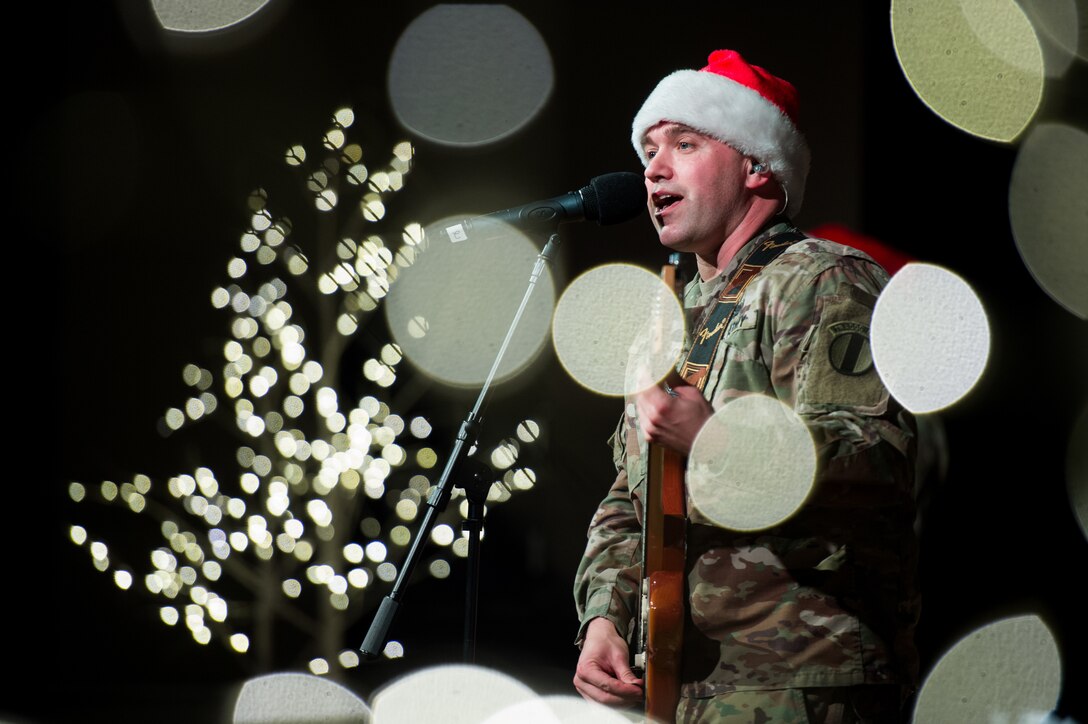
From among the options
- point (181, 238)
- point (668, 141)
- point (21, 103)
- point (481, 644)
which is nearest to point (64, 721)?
point (481, 644)

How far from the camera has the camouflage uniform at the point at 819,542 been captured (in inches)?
53.1

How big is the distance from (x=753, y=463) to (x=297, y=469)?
2884mm

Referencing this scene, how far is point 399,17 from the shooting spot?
4047 millimetres

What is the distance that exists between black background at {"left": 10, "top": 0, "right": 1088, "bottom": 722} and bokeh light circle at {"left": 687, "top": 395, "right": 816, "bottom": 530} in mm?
2020

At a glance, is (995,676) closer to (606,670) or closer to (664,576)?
(606,670)

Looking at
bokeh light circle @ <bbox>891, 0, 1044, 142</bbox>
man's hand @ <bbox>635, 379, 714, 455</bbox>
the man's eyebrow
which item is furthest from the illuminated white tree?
man's hand @ <bbox>635, 379, 714, 455</bbox>

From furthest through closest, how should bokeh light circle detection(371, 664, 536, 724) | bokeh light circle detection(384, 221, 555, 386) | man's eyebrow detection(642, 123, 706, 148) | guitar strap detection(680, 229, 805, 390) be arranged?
1. bokeh light circle detection(384, 221, 555, 386)
2. bokeh light circle detection(371, 664, 536, 724)
3. man's eyebrow detection(642, 123, 706, 148)
4. guitar strap detection(680, 229, 805, 390)

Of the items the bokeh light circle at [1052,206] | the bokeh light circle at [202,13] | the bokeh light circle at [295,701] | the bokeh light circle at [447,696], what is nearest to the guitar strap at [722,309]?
the bokeh light circle at [1052,206]

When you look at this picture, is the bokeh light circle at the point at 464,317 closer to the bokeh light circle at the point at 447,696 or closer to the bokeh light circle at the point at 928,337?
the bokeh light circle at the point at 447,696

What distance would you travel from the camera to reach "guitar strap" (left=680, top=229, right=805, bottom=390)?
5.20 feet

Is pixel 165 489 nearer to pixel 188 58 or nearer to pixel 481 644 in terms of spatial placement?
pixel 481 644

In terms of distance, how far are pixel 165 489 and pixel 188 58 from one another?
181cm

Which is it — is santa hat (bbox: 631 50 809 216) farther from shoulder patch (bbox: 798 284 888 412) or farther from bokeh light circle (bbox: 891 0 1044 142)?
bokeh light circle (bbox: 891 0 1044 142)

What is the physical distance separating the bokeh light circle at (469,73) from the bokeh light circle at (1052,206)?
5.95ft
